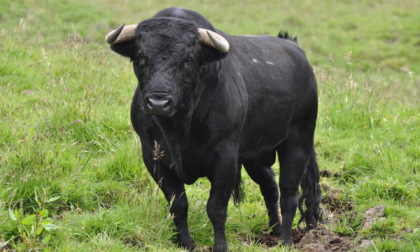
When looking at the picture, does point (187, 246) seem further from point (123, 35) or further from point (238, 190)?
point (123, 35)

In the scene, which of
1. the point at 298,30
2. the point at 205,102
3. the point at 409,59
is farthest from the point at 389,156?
the point at 298,30

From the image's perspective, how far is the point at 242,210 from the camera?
6719mm

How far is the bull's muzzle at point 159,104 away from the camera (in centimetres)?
454

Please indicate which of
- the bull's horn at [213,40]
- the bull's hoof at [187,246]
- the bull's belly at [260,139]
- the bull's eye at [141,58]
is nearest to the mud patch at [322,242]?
the bull's belly at [260,139]

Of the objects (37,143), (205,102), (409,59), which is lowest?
(409,59)

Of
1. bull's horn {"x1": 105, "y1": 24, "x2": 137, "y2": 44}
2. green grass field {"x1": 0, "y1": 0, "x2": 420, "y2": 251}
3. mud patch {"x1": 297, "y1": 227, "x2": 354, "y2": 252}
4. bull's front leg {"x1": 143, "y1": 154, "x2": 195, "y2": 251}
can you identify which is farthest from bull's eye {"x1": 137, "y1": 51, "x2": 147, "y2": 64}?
mud patch {"x1": 297, "y1": 227, "x2": 354, "y2": 252}

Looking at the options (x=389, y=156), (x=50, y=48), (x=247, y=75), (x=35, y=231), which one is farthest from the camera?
(x=50, y=48)

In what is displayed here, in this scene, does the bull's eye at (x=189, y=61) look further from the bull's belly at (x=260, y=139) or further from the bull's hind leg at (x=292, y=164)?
the bull's hind leg at (x=292, y=164)

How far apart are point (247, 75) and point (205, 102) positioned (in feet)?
2.32

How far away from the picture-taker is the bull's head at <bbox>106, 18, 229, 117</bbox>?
4625 mm

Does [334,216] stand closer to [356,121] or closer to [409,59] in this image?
[356,121]

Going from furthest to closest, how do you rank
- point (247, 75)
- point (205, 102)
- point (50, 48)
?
point (50, 48), point (247, 75), point (205, 102)

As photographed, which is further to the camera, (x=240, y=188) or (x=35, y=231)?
(x=240, y=188)

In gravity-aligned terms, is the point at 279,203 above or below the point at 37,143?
below
